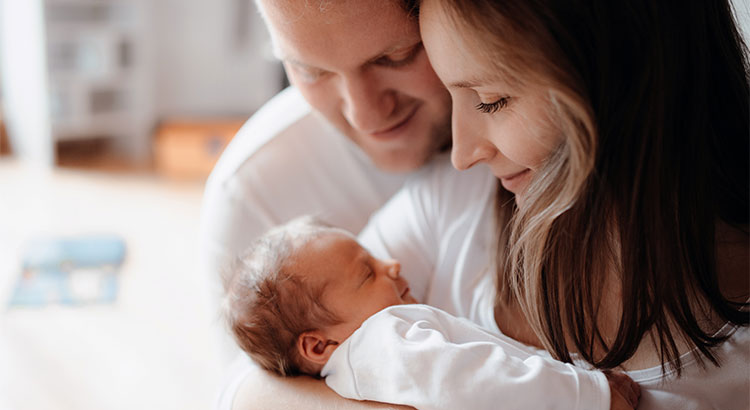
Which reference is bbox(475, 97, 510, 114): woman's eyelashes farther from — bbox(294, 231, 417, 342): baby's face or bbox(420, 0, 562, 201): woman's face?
bbox(294, 231, 417, 342): baby's face

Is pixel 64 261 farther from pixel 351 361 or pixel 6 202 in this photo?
pixel 351 361

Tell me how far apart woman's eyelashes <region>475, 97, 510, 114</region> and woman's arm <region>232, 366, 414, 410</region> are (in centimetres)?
44

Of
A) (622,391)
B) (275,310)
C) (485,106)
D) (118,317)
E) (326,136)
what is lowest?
(118,317)

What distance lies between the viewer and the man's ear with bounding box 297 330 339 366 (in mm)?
1169

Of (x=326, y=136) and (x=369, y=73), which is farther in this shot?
(x=326, y=136)

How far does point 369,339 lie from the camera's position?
1.10 m

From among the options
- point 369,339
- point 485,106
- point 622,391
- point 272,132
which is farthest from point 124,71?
point 622,391

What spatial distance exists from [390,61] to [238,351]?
65cm

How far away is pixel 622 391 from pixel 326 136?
2.65 feet

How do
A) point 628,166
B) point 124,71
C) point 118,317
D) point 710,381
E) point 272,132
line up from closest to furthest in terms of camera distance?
1. point 628,166
2. point 710,381
3. point 272,132
4. point 118,317
5. point 124,71

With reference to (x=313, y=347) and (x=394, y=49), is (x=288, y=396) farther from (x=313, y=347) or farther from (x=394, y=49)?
(x=394, y=49)

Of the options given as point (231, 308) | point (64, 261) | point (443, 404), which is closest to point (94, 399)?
point (64, 261)

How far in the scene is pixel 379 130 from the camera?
133 cm

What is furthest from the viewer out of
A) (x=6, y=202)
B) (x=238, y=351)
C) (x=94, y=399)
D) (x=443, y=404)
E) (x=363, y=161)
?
(x=6, y=202)
